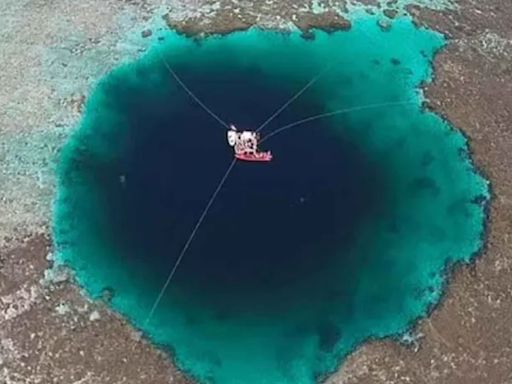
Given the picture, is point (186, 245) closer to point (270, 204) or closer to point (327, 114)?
point (270, 204)

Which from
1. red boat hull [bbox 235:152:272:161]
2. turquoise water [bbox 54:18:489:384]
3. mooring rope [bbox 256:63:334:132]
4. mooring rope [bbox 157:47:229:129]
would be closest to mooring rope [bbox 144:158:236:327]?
turquoise water [bbox 54:18:489:384]

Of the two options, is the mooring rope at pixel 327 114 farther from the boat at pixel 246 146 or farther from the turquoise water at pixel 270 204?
the boat at pixel 246 146

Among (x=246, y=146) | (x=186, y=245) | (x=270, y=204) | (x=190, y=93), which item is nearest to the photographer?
(x=186, y=245)

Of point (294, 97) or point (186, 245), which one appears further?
point (294, 97)

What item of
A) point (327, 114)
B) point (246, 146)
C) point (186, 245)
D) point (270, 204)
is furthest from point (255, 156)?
point (327, 114)

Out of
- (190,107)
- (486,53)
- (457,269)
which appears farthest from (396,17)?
(457,269)

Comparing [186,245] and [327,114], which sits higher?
[327,114]

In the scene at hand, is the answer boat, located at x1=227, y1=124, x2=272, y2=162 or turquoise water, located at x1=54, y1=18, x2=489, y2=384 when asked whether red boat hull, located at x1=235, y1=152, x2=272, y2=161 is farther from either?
turquoise water, located at x1=54, y1=18, x2=489, y2=384
